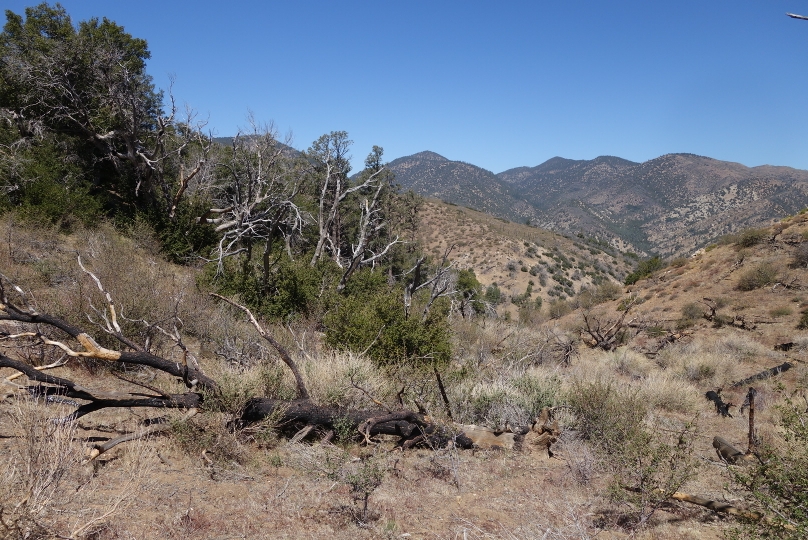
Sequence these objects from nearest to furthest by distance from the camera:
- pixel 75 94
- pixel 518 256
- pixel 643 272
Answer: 1. pixel 75 94
2. pixel 643 272
3. pixel 518 256

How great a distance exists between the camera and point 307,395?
5891 mm

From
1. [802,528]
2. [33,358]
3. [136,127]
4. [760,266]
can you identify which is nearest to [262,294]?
[33,358]

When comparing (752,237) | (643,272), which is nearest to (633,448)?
(752,237)

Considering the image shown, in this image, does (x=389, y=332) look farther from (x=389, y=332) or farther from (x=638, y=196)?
(x=638, y=196)

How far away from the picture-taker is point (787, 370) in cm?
1133

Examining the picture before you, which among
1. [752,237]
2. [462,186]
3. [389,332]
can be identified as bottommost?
[389,332]

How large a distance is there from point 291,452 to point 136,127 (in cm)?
1899

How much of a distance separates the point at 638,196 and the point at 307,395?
14366 cm

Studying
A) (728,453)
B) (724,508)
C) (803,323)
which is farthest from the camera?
(803,323)

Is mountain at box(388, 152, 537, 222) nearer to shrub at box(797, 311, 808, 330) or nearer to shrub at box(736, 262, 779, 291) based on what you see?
shrub at box(736, 262, 779, 291)

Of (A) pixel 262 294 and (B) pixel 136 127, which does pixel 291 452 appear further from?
(B) pixel 136 127

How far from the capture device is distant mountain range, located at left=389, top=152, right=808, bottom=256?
89875 mm

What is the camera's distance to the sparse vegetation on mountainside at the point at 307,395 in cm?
378

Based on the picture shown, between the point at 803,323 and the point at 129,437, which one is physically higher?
the point at 129,437
